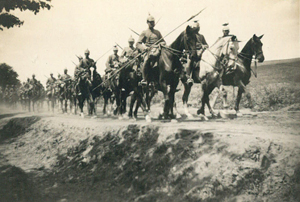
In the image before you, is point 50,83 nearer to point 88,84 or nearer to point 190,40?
point 88,84

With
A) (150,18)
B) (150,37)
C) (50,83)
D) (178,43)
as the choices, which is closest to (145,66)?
(150,37)

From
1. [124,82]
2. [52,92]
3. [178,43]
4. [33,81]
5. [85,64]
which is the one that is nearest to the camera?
[178,43]

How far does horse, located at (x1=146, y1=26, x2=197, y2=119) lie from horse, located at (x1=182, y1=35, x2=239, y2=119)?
1.92 feet

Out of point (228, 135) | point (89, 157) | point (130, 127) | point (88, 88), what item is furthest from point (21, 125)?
point (228, 135)

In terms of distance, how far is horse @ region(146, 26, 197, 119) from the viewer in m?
8.19

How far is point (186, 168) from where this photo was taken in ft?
20.0

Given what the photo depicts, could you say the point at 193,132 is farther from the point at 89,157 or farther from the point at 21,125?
the point at 21,125

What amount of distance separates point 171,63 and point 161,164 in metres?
3.54

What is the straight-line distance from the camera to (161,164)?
6691mm

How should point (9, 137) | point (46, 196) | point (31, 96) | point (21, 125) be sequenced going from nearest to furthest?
point (46, 196), point (9, 137), point (21, 125), point (31, 96)

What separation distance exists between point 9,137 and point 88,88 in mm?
4530

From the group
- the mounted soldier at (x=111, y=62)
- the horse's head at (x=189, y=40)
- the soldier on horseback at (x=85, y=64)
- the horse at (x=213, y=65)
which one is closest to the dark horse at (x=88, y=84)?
the soldier on horseback at (x=85, y=64)

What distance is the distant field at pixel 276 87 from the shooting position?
7832 millimetres

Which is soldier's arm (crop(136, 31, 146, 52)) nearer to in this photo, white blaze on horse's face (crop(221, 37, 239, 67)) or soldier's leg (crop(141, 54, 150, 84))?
soldier's leg (crop(141, 54, 150, 84))
